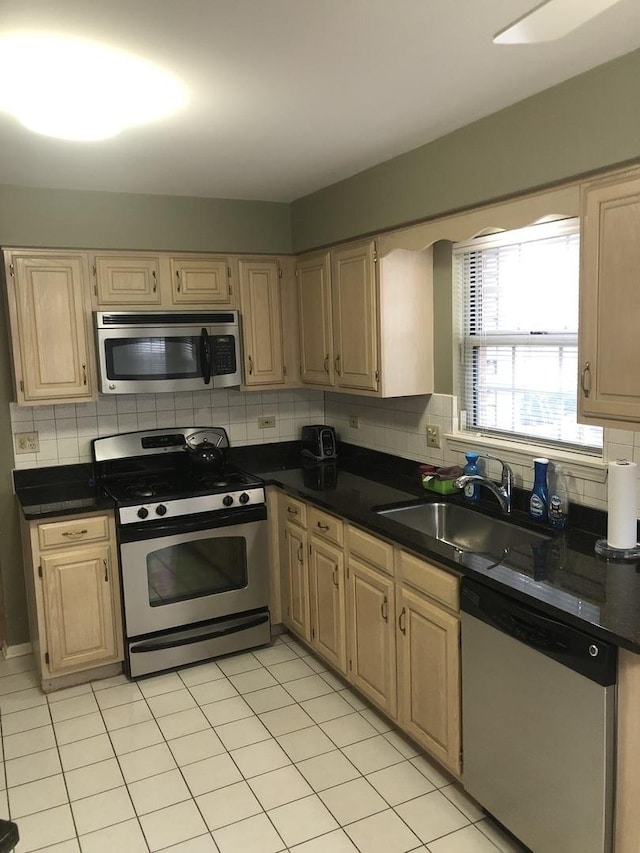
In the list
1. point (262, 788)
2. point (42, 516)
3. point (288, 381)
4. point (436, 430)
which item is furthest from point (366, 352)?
point (262, 788)

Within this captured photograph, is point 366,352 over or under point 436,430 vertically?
over

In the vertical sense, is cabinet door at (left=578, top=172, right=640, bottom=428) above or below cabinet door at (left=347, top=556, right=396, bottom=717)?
above

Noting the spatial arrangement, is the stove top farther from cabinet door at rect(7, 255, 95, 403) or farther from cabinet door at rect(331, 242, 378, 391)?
cabinet door at rect(331, 242, 378, 391)

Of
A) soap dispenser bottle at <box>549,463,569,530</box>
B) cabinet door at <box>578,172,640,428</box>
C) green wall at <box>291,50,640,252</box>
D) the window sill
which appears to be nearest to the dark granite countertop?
soap dispenser bottle at <box>549,463,569,530</box>

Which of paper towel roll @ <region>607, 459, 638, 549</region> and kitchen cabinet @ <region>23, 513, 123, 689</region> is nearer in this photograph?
paper towel roll @ <region>607, 459, 638, 549</region>

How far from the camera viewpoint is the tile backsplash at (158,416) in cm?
366

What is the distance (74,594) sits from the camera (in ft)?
10.8

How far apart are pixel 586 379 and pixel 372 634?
1.42 meters

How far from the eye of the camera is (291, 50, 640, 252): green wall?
1983 mm

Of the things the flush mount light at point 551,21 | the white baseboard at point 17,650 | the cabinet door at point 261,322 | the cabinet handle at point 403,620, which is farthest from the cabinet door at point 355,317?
the white baseboard at point 17,650

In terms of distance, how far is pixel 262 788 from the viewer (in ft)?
8.39

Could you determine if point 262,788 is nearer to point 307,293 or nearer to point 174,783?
point 174,783

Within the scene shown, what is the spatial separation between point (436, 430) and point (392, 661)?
1.14m

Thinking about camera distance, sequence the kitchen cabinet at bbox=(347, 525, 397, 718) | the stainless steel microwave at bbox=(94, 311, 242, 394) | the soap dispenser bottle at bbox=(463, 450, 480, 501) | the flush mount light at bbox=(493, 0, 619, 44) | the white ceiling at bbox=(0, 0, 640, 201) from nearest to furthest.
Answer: the flush mount light at bbox=(493, 0, 619, 44)
the white ceiling at bbox=(0, 0, 640, 201)
the kitchen cabinet at bbox=(347, 525, 397, 718)
the soap dispenser bottle at bbox=(463, 450, 480, 501)
the stainless steel microwave at bbox=(94, 311, 242, 394)
